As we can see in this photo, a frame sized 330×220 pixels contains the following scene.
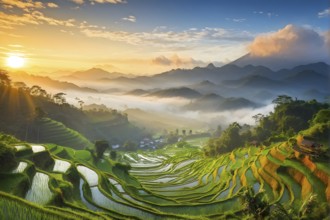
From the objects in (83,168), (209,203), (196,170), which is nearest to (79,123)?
(196,170)

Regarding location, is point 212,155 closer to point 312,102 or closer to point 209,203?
point 312,102

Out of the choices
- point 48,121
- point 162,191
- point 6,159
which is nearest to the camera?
point 6,159

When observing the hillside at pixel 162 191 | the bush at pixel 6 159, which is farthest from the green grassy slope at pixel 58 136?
the bush at pixel 6 159

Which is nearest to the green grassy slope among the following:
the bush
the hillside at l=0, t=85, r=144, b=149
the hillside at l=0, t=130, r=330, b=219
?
the hillside at l=0, t=85, r=144, b=149

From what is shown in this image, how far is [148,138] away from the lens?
160 metres

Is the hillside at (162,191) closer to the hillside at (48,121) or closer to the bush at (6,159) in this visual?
the bush at (6,159)

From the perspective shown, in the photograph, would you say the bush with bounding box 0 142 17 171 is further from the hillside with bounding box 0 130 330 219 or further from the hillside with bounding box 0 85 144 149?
the hillside with bounding box 0 85 144 149

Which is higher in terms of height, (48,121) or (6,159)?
(6,159)

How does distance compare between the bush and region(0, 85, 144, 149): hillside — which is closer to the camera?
the bush

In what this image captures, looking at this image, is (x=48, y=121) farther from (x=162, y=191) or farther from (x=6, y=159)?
(x=6, y=159)

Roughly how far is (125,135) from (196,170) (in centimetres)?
9797

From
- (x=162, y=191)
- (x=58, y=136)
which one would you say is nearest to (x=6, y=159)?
(x=162, y=191)

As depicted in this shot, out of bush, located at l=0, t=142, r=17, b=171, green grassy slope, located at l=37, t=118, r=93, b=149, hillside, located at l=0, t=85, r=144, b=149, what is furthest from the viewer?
hillside, located at l=0, t=85, r=144, b=149

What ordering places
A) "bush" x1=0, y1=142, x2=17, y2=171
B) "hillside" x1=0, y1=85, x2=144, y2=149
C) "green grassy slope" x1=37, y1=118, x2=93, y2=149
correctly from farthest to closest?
"hillside" x1=0, y1=85, x2=144, y2=149 → "green grassy slope" x1=37, y1=118, x2=93, y2=149 → "bush" x1=0, y1=142, x2=17, y2=171
